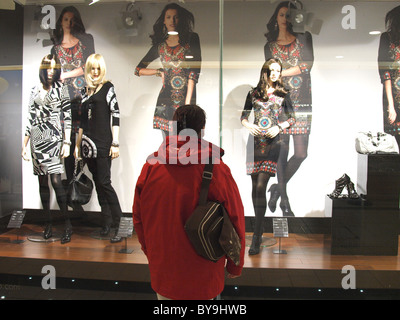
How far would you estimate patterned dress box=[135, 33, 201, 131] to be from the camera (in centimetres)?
304

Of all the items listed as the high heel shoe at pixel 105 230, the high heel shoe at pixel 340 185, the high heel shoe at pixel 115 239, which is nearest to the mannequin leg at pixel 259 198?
the high heel shoe at pixel 340 185

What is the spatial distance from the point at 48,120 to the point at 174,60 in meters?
1.32

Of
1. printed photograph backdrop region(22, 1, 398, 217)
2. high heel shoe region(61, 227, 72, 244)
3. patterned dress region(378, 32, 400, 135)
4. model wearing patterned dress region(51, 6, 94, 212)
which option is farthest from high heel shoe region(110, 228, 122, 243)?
patterned dress region(378, 32, 400, 135)

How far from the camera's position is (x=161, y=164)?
1.62 meters

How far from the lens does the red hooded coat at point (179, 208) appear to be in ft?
5.14

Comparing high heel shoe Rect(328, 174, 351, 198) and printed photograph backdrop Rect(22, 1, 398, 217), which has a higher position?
printed photograph backdrop Rect(22, 1, 398, 217)

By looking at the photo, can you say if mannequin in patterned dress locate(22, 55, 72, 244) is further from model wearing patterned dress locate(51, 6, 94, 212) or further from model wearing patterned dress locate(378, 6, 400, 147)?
model wearing patterned dress locate(378, 6, 400, 147)

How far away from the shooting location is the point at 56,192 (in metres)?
3.28

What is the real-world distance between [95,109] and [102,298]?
64.7 inches

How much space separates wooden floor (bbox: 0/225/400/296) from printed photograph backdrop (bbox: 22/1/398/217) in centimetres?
36

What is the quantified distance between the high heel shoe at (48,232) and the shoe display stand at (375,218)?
2585 millimetres
